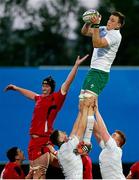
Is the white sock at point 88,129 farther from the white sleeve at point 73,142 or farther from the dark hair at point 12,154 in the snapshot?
the dark hair at point 12,154

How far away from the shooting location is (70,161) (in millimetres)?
11156

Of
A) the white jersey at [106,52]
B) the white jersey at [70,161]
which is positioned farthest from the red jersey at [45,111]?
the white jersey at [70,161]

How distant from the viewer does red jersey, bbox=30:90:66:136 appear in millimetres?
12867

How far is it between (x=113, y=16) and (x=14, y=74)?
17.0ft

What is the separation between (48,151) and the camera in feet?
42.7

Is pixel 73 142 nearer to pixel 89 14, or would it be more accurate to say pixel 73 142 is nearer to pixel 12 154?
pixel 89 14

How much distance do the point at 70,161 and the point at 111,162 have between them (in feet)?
1.87

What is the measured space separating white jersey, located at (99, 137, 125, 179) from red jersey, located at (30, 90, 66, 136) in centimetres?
181

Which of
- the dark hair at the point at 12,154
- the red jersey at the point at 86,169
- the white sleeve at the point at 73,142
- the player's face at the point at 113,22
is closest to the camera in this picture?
the white sleeve at the point at 73,142

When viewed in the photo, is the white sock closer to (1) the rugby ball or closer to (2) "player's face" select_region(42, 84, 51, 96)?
(2) "player's face" select_region(42, 84, 51, 96)

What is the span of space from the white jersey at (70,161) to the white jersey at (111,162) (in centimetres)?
34

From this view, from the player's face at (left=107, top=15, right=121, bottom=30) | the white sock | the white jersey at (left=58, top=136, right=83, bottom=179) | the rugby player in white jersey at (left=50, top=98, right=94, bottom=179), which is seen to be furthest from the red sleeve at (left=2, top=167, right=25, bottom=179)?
the player's face at (left=107, top=15, right=121, bottom=30)

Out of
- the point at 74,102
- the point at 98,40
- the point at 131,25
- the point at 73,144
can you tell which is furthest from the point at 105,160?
the point at 131,25

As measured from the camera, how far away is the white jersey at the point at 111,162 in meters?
11.2
